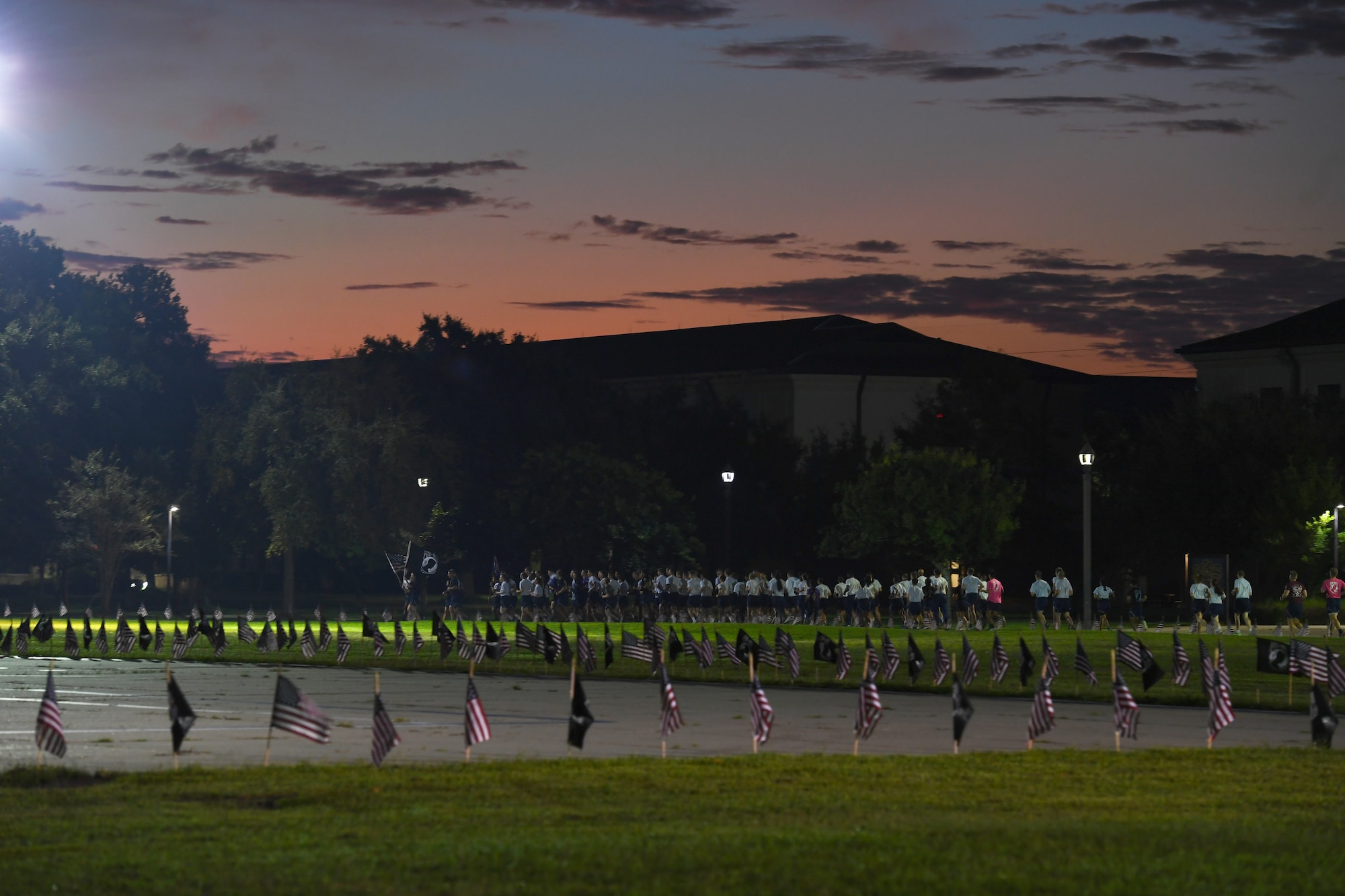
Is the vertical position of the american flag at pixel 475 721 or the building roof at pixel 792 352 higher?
the building roof at pixel 792 352

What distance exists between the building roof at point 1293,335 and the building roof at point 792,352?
403 inches

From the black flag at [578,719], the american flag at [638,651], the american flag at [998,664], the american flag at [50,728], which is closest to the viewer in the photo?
the american flag at [50,728]

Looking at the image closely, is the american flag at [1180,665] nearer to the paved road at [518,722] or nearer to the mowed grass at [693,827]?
the paved road at [518,722]

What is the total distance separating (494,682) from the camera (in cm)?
3102

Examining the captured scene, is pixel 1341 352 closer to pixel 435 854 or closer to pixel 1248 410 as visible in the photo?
pixel 1248 410

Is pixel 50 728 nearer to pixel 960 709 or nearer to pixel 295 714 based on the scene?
pixel 295 714

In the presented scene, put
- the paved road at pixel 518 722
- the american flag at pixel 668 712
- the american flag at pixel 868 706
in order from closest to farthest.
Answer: the american flag at pixel 668 712 < the american flag at pixel 868 706 < the paved road at pixel 518 722

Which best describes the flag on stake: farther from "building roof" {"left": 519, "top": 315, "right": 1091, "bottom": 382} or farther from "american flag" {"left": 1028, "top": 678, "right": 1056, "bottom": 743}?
"building roof" {"left": 519, "top": 315, "right": 1091, "bottom": 382}

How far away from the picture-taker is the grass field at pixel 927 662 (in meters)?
28.5

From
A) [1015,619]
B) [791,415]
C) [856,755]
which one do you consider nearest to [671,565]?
[1015,619]

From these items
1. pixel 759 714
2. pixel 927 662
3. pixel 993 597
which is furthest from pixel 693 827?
pixel 993 597

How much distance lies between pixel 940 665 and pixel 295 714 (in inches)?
620

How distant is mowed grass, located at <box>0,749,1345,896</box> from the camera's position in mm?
11156

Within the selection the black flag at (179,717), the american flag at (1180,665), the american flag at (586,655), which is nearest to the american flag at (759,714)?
the black flag at (179,717)
